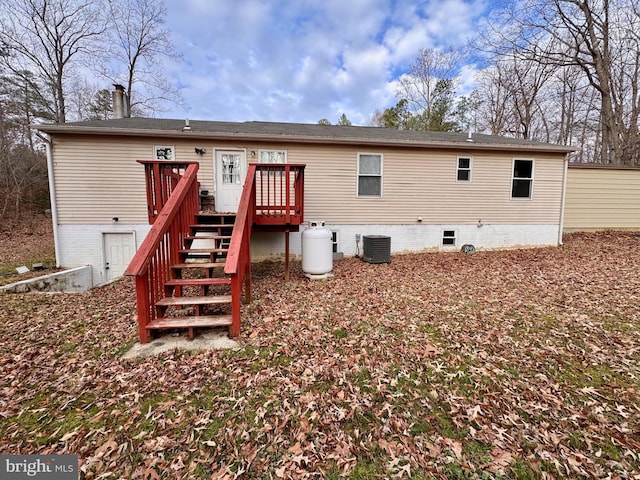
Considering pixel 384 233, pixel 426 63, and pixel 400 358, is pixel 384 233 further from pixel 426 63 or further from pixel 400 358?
pixel 426 63

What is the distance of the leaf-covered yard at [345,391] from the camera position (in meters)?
1.86

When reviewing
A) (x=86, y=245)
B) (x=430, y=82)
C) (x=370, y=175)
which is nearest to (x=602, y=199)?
(x=370, y=175)

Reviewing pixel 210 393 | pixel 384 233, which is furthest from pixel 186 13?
pixel 210 393

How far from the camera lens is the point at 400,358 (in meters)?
3.05

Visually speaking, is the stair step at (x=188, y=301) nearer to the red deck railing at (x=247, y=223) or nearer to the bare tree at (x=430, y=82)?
the red deck railing at (x=247, y=223)

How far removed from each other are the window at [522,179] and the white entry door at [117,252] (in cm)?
1175

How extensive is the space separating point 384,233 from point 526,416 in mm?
Result: 6411

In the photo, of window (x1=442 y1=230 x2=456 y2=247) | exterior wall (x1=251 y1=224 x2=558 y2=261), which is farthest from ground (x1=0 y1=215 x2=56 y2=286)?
window (x1=442 y1=230 x2=456 y2=247)

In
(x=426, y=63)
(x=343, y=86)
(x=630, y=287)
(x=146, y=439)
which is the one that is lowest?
(x=146, y=439)

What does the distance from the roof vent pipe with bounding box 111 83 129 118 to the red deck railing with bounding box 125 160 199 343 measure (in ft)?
20.2

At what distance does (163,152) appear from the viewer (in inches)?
290

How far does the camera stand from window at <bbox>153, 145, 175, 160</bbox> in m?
7.32

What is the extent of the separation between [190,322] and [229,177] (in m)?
5.20

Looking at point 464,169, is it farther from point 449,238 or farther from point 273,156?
point 273,156
